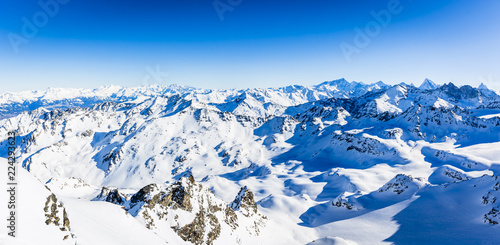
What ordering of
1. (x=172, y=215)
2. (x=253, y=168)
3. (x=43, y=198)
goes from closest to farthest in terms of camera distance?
1. (x=43, y=198)
2. (x=172, y=215)
3. (x=253, y=168)

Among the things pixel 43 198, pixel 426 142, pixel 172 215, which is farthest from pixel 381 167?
pixel 43 198

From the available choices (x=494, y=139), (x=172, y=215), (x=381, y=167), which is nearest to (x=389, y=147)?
(x=381, y=167)

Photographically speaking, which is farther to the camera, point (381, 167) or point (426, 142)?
point (426, 142)

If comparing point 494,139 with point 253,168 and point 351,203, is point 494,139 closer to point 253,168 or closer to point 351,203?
point 351,203

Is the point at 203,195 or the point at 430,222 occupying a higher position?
the point at 203,195

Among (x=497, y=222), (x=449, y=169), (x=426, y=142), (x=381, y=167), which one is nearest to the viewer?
A: (x=497, y=222)

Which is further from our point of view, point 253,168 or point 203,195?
point 253,168

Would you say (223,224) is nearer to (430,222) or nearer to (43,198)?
(43,198)

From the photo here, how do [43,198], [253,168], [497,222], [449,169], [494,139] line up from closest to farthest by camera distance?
[43,198]
[497,222]
[449,169]
[494,139]
[253,168]

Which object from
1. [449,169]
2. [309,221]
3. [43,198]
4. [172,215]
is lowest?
[309,221]

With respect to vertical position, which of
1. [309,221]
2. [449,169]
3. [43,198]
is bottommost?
[309,221]
